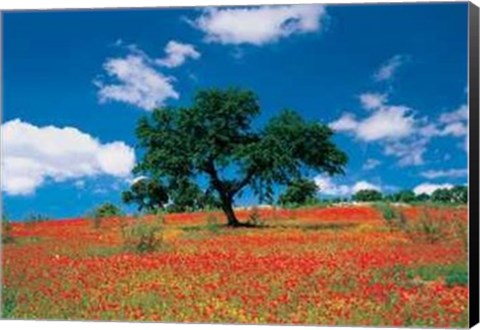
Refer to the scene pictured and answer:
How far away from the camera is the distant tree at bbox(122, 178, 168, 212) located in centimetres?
2114

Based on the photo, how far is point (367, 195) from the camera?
20188 millimetres

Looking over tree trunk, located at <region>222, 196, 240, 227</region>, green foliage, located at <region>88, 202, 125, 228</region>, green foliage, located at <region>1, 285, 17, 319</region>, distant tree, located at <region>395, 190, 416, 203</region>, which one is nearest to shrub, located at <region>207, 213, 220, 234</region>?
tree trunk, located at <region>222, 196, 240, 227</region>

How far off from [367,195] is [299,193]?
1.09 m

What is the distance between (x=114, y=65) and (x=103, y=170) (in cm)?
134

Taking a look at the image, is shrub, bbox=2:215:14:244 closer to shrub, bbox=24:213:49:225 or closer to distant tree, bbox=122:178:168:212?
shrub, bbox=24:213:49:225

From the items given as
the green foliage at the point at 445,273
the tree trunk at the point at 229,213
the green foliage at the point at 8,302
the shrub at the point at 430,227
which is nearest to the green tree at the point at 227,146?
the tree trunk at the point at 229,213

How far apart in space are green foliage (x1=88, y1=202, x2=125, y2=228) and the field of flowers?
97 millimetres

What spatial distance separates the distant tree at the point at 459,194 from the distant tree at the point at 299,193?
1.95 metres

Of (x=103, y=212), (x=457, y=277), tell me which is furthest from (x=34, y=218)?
(x=457, y=277)

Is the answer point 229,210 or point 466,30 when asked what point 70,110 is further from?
point 466,30

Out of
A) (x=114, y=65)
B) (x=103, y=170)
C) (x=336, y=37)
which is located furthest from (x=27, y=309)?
(x=336, y=37)

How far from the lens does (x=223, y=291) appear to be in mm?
20500

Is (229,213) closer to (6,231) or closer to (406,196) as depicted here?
(406,196)

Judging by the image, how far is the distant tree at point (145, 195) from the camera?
21141mm
